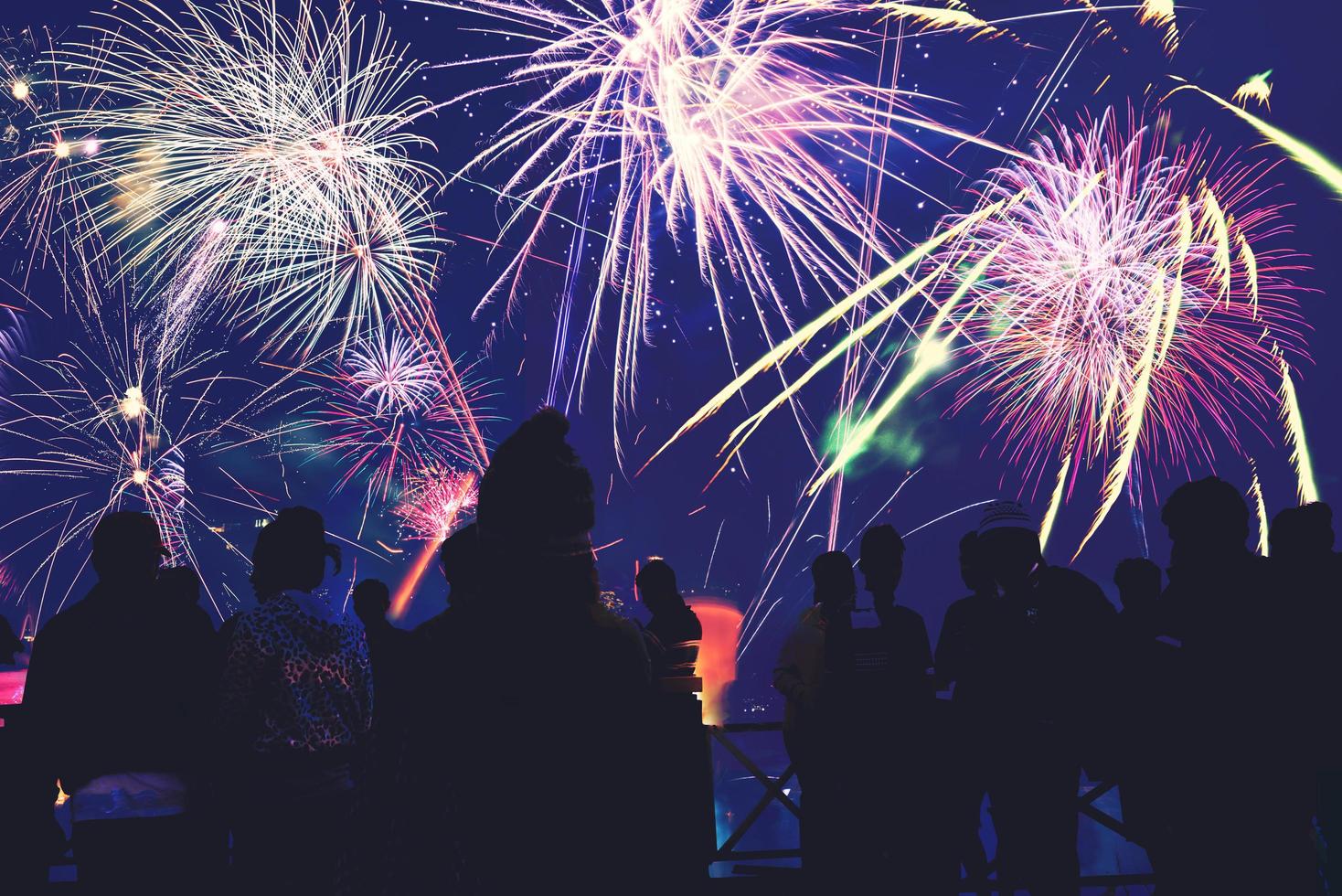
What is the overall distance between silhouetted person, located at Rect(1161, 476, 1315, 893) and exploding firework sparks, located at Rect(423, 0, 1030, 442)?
883 centimetres

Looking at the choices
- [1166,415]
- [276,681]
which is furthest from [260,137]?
[1166,415]

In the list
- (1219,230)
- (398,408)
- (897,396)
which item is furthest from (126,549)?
(897,396)

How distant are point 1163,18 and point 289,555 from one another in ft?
53.5

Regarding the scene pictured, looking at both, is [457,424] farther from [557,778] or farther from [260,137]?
[557,778]

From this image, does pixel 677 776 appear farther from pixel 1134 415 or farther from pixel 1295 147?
pixel 1295 147

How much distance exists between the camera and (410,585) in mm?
18125

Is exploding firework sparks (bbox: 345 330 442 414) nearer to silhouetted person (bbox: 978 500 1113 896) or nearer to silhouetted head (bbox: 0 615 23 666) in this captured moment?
silhouetted head (bbox: 0 615 23 666)

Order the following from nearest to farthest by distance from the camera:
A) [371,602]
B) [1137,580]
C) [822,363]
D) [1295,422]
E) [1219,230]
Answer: [371,602] < [1137,580] < [1219,230] < [1295,422] < [822,363]

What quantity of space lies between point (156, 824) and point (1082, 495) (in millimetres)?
16761

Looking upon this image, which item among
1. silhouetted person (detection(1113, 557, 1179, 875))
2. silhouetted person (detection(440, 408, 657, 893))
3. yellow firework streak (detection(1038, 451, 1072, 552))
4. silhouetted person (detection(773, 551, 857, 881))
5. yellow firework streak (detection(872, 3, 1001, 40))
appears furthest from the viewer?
yellow firework streak (detection(1038, 451, 1072, 552))

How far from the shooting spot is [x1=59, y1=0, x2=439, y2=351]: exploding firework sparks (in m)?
11.8

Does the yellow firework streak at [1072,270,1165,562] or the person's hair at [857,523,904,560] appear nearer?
the person's hair at [857,523,904,560]

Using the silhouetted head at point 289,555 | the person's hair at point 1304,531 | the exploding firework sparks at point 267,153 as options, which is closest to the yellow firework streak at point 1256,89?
the exploding firework sparks at point 267,153

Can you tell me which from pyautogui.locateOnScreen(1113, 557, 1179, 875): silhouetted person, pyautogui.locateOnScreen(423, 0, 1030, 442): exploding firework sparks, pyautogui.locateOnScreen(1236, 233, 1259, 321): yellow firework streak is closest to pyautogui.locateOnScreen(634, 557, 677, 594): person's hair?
pyautogui.locateOnScreen(1113, 557, 1179, 875): silhouetted person
